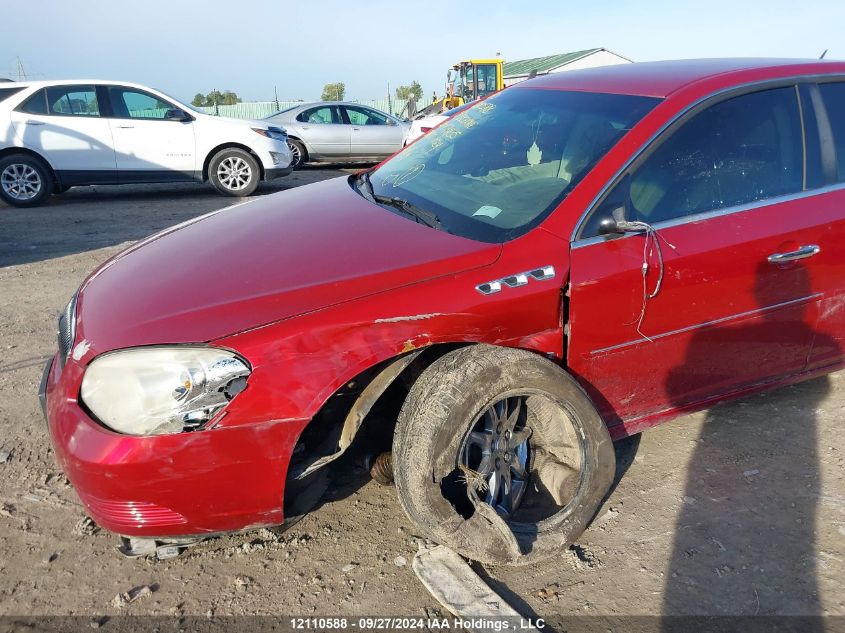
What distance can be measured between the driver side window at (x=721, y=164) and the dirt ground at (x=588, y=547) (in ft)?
A: 3.83

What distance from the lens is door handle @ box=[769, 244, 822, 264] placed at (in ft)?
9.15

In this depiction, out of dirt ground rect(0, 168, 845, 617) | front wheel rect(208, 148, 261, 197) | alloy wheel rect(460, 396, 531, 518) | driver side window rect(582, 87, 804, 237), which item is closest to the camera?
dirt ground rect(0, 168, 845, 617)

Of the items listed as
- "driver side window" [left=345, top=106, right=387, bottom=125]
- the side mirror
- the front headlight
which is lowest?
the front headlight

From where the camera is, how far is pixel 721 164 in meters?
2.83

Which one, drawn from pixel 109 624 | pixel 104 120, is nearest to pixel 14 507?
pixel 109 624

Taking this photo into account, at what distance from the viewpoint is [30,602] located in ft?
7.53

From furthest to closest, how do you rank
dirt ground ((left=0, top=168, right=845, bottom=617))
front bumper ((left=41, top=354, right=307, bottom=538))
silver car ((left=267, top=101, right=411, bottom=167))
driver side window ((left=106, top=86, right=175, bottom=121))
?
silver car ((left=267, top=101, right=411, bottom=167))
driver side window ((left=106, top=86, right=175, bottom=121))
dirt ground ((left=0, top=168, right=845, bottom=617))
front bumper ((left=41, top=354, right=307, bottom=538))

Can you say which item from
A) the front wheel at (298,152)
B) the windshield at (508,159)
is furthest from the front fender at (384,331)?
the front wheel at (298,152)

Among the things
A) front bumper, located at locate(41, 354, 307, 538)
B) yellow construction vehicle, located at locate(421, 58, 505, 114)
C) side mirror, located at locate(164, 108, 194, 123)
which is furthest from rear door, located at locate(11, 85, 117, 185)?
yellow construction vehicle, located at locate(421, 58, 505, 114)

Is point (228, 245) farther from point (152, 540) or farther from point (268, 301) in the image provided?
Result: point (152, 540)

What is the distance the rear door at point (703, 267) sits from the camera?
253 cm

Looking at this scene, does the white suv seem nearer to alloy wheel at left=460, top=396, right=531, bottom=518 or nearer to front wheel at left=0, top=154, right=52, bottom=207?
front wheel at left=0, top=154, right=52, bottom=207

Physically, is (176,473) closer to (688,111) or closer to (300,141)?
(688,111)

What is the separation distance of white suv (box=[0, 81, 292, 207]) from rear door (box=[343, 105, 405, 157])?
384cm
